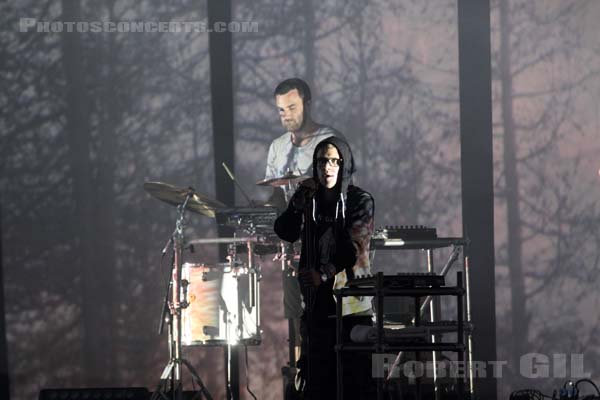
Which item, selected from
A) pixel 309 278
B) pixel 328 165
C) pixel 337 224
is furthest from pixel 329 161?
pixel 309 278

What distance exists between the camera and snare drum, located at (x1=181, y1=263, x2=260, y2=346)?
609 cm

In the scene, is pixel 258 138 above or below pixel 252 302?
above

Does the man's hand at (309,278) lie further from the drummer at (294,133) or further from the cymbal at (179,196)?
the drummer at (294,133)

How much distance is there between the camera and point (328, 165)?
476 centimetres

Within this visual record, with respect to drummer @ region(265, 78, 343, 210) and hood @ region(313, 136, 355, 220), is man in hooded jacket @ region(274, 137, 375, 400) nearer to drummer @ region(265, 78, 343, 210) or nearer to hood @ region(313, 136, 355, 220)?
hood @ region(313, 136, 355, 220)

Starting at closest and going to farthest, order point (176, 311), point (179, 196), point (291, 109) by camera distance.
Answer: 1. point (176, 311)
2. point (179, 196)
3. point (291, 109)

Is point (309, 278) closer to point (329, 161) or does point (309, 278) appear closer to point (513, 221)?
point (329, 161)

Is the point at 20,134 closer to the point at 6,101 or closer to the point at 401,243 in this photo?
the point at 6,101

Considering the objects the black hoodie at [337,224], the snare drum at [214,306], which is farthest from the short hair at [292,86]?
the black hoodie at [337,224]

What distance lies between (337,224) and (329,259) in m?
0.20

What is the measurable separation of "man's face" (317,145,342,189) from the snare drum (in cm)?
150

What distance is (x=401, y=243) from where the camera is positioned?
5980 millimetres

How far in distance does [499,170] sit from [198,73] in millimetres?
2191

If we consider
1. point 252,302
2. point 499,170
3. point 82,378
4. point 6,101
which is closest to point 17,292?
point 82,378
